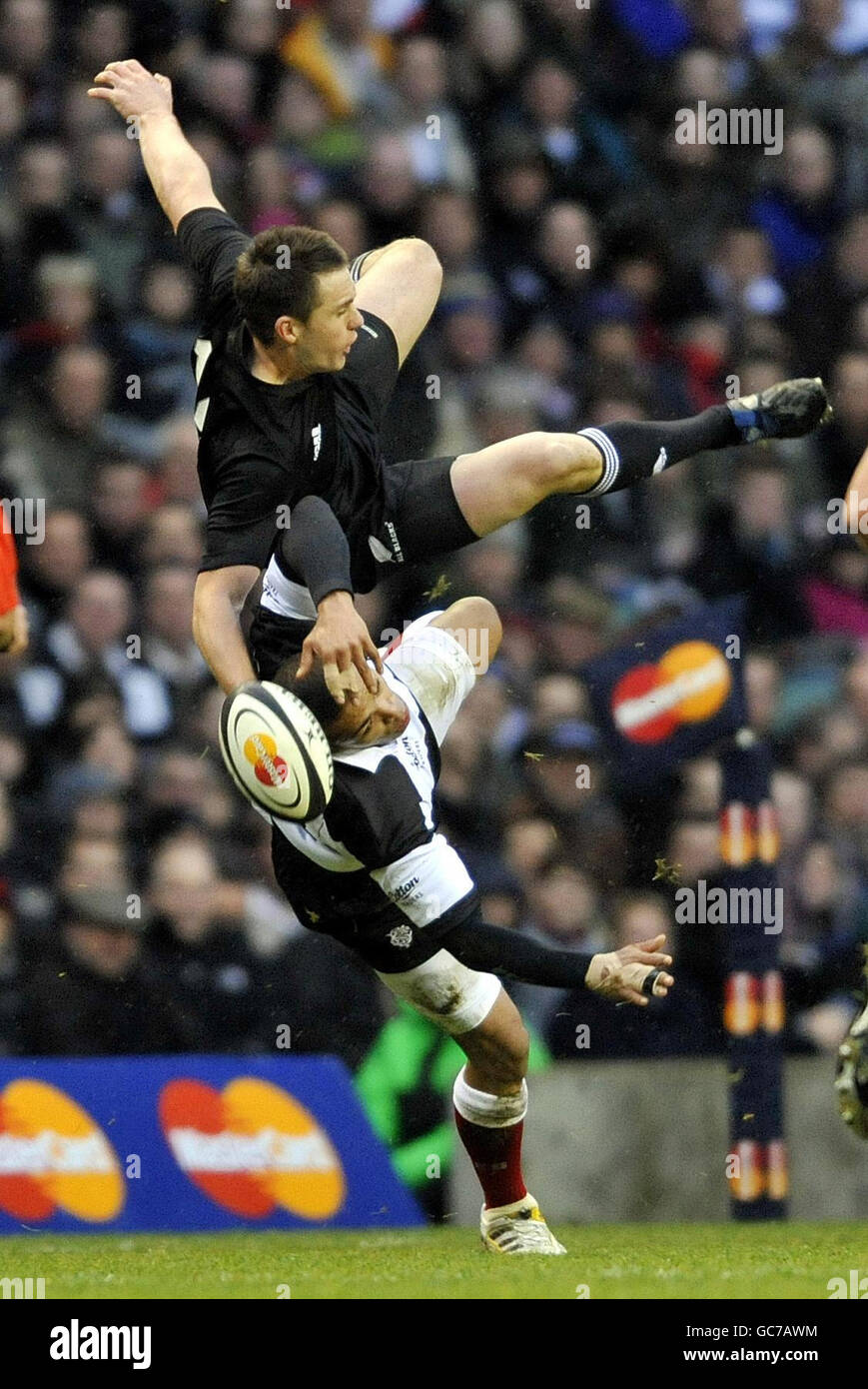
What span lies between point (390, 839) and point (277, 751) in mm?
602

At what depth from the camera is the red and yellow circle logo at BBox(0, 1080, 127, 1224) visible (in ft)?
23.5

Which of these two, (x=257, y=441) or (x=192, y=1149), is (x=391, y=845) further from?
(x=192, y=1149)

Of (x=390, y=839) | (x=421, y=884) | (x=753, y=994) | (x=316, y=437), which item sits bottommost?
(x=753, y=994)

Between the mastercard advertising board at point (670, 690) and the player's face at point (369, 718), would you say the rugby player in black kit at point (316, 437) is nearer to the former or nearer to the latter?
the player's face at point (369, 718)

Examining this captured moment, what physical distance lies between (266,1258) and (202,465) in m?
2.05

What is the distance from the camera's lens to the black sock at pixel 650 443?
5.87 metres

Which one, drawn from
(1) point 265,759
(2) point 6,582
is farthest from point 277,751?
(2) point 6,582

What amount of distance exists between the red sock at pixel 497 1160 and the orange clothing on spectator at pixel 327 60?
3.92m

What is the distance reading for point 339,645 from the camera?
206 inches

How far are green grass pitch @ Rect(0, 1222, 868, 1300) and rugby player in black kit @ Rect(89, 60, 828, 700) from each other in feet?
4.58

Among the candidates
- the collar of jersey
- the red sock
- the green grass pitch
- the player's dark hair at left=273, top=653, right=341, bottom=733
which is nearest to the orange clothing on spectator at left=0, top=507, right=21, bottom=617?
the player's dark hair at left=273, top=653, right=341, bottom=733

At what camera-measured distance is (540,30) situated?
8.45m

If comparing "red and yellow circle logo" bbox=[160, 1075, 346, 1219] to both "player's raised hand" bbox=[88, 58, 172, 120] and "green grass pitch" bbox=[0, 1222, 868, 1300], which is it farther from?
"player's raised hand" bbox=[88, 58, 172, 120]

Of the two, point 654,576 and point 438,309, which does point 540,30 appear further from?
point 654,576
